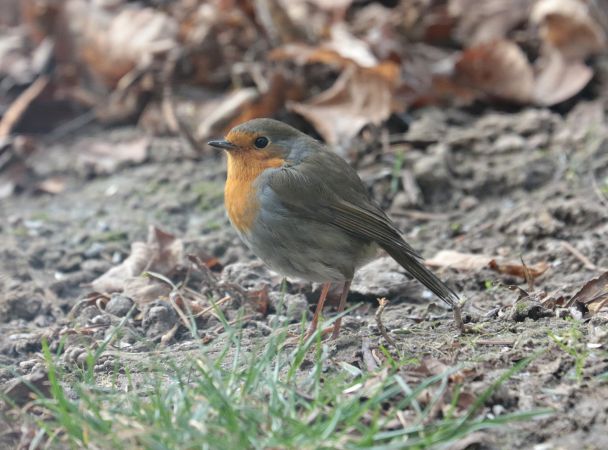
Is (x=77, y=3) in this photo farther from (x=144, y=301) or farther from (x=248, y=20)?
(x=144, y=301)

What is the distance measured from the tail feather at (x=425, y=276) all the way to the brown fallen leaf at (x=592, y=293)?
0.48m

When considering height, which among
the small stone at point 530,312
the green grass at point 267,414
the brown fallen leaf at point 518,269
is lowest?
the brown fallen leaf at point 518,269

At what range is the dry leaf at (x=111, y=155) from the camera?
5789mm

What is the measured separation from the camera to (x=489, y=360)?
3057mm

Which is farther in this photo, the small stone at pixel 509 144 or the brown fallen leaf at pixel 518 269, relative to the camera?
the small stone at pixel 509 144

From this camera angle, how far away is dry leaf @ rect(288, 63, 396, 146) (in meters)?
5.53

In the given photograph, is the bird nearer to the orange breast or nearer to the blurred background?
the orange breast

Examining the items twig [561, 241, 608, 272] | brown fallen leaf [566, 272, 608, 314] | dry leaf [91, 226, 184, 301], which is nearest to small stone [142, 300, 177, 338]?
dry leaf [91, 226, 184, 301]

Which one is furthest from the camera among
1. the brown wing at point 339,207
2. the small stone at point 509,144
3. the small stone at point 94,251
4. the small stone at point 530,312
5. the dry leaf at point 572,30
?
the dry leaf at point 572,30

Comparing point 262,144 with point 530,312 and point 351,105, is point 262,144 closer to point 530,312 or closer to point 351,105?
point 530,312

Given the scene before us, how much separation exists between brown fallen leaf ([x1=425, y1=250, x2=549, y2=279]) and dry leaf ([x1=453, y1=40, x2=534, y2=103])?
1.78 metres

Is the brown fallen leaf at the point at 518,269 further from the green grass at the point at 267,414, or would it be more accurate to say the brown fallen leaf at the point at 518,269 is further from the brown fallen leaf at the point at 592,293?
the green grass at the point at 267,414

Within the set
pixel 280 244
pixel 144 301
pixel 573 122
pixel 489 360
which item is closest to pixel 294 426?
pixel 489 360

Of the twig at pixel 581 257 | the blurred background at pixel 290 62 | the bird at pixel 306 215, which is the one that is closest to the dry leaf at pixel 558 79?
the blurred background at pixel 290 62
